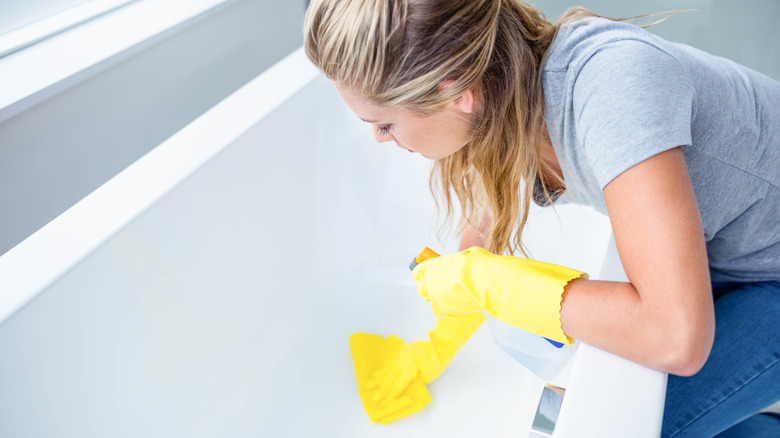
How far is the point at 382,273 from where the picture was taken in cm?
146

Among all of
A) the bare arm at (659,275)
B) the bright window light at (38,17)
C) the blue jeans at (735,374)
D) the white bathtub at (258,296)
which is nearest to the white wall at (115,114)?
the bright window light at (38,17)

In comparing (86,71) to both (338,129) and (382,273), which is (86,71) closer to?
(338,129)

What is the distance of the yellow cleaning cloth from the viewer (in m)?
1.13

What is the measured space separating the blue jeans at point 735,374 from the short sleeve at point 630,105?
14.3 inches

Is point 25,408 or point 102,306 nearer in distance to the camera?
point 25,408

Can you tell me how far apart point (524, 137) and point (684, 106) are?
0.21 metres

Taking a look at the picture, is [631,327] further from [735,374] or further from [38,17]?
[38,17]

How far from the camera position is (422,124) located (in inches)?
29.6

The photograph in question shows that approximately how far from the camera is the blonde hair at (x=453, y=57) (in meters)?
0.64

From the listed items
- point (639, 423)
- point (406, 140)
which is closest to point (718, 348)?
point (639, 423)

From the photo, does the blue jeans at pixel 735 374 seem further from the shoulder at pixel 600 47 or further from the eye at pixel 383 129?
the eye at pixel 383 129

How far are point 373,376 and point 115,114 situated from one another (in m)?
0.79

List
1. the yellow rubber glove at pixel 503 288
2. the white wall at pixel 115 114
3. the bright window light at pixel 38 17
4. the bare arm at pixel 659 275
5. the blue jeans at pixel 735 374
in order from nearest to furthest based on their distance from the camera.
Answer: the bare arm at pixel 659 275 → the yellow rubber glove at pixel 503 288 → the blue jeans at pixel 735 374 → the white wall at pixel 115 114 → the bright window light at pixel 38 17

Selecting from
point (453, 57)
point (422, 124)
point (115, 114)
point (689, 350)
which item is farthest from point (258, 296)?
point (689, 350)
